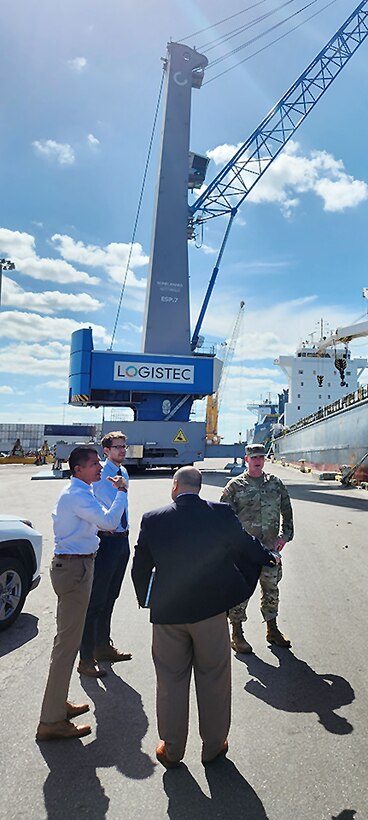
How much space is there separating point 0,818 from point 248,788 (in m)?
1.23

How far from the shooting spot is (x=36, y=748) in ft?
9.94

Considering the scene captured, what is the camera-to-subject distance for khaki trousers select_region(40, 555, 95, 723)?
10.5 ft

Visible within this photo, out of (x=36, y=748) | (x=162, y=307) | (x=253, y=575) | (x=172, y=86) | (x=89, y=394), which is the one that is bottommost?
(x=36, y=748)

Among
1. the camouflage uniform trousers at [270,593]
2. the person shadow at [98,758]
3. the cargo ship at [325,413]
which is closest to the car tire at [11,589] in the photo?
the person shadow at [98,758]

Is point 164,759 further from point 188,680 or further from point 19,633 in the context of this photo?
point 19,633

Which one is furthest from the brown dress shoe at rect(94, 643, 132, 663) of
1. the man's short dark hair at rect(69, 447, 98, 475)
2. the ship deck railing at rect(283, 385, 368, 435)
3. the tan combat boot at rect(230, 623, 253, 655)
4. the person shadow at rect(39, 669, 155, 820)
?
the ship deck railing at rect(283, 385, 368, 435)

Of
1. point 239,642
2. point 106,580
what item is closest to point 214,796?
point 106,580

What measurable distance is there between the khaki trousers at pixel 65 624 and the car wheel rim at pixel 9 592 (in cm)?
175

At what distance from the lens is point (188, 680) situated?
9.46 ft

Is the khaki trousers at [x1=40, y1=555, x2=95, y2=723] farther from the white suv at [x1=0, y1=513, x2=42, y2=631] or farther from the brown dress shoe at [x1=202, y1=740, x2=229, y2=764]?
the white suv at [x1=0, y1=513, x2=42, y2=631]

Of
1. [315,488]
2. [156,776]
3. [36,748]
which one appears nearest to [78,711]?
[36,748]

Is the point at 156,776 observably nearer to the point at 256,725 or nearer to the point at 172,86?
the point at 256,725

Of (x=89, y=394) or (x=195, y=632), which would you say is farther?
(x=89, y=394)

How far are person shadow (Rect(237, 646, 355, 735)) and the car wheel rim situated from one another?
223 centimetres
